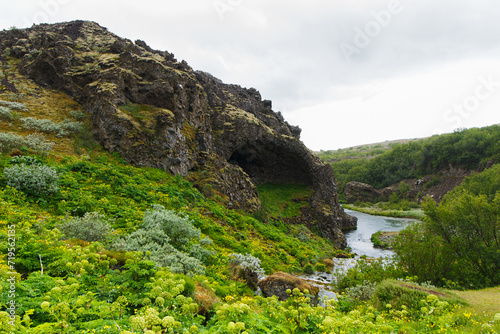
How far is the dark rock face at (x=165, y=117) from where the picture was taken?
21.0 metres

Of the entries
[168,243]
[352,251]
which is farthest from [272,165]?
[168,243]

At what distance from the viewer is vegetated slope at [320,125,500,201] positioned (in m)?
93.2

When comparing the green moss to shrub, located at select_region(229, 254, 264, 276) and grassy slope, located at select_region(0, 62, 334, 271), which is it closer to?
grassy slope, located at select_region(0, 62, 334, 271)

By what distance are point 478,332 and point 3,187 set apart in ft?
54.4

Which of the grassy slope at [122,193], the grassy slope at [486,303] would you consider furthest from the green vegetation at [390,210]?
the grassy slope at [486,303]

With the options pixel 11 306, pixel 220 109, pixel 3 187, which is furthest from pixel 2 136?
pixel 220 109

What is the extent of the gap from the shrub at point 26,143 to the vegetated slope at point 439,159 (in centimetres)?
10823

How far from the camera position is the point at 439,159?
4006 inches

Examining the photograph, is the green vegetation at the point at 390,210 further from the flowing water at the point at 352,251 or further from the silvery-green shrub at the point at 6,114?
the silvery-green shrub at the point at 6,114

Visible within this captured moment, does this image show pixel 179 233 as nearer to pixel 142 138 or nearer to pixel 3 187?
pixel 3 187

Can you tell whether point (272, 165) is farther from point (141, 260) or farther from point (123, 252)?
point (141, 260)

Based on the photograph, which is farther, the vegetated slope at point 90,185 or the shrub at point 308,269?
the shrub at point 308,269

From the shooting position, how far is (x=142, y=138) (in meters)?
20.6

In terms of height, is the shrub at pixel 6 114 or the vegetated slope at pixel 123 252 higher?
the shrub at pixel 6 114
